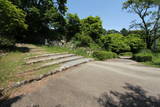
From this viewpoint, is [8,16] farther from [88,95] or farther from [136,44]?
[136,44]

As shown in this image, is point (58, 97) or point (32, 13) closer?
point (58, 97)

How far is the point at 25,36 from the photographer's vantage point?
1327 centimetres

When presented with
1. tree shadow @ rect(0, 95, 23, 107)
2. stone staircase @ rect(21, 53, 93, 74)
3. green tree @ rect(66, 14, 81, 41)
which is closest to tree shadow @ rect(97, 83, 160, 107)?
tree shadow @ rect(0, 95, 23, 107)

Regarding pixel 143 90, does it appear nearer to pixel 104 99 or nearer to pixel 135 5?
pixel 104 99

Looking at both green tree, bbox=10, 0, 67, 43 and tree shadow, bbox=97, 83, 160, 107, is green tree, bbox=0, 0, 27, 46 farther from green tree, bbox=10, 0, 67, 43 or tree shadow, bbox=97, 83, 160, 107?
tree shadow, bbox=97, 83, 160, 107

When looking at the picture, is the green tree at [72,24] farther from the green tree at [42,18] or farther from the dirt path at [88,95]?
the dirt path at [88,95]

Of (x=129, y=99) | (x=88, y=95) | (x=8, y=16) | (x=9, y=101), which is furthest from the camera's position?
(x=8, y=16)

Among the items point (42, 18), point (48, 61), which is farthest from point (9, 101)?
point (42, 18)

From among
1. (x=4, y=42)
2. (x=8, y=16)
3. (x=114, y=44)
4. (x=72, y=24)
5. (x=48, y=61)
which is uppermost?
(x=72, y=24)

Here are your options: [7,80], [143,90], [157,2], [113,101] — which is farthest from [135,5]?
[7,80]

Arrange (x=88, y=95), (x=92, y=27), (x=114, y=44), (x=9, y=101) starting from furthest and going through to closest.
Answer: (x=92, y=27) < (x=114, y=44) < (x=88, y=95) < (x=9, y=101)

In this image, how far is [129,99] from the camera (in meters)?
2.81

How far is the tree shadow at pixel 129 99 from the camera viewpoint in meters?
2.57

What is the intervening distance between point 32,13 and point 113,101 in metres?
12.7
